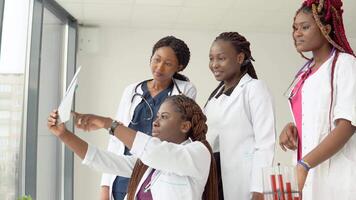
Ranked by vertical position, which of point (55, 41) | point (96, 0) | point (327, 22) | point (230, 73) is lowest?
point (230, 73)

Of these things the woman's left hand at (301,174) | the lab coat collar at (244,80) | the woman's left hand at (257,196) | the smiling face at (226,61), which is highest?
the smiling face at (226,61)

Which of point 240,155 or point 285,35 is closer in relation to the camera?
point 240,155

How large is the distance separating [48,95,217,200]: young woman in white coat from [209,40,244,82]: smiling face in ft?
0.93

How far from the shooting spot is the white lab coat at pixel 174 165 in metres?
1.39

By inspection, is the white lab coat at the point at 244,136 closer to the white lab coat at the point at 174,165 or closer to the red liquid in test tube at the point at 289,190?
the white lab coat at the point at 174,165

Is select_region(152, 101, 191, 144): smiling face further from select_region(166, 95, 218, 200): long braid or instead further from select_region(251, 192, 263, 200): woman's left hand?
select_region(251, 192, 263, 200): woman's left hand

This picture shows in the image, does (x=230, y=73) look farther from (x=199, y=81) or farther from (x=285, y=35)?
(x=285, y=35)

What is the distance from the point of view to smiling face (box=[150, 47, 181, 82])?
1972 mm

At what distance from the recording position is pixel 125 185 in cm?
186

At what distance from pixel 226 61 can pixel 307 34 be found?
43 cm

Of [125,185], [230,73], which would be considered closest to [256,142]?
[230,73]

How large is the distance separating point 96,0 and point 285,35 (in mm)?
2175

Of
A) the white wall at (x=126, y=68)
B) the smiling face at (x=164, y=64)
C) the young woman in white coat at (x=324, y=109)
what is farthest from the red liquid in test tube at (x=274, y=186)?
the white wall at (x=126, y=68)

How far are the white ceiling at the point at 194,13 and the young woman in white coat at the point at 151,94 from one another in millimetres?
2156
